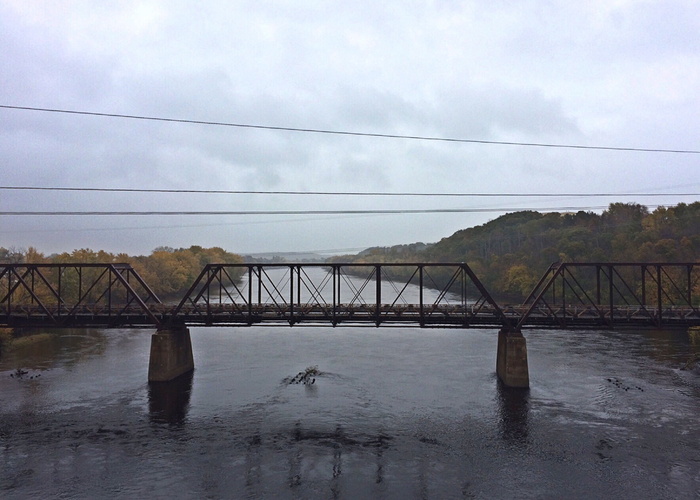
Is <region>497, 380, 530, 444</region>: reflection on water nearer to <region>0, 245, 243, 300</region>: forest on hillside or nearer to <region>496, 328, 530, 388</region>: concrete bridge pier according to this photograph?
<region>496, 328, 530, 388</region>: concrete bridge pier

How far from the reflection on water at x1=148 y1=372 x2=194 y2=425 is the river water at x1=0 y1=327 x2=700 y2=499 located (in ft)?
0.67

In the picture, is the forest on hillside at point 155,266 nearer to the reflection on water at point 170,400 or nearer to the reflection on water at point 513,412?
the reflection on water at point 170,400

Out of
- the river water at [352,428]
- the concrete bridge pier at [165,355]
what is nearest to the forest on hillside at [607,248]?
the river water at [352,428]

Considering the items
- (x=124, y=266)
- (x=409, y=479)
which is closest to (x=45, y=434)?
(x=124, y=266)

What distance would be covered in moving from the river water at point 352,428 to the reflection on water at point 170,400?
20 cm

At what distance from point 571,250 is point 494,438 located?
348ft

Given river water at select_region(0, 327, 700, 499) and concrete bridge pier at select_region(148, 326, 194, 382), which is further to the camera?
concrete bridge pier at select_region(148, 326, 194, 382)

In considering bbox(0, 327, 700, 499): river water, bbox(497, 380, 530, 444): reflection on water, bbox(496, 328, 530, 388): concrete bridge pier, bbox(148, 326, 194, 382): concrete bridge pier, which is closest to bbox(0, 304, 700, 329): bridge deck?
bbox(148, 326, 194, 382): concrete bridge pier

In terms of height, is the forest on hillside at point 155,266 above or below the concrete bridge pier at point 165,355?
above

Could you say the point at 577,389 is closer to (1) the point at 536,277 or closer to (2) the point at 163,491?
(2) the point at 163,491

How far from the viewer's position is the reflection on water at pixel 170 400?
3688 cm

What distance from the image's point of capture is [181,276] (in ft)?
484

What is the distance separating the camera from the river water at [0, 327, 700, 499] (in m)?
26.7

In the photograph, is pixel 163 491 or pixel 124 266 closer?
pixel 163 491
